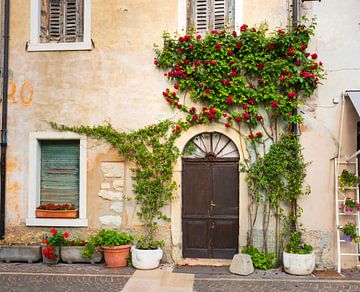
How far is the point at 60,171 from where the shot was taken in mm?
8945

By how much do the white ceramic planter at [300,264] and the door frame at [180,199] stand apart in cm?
96

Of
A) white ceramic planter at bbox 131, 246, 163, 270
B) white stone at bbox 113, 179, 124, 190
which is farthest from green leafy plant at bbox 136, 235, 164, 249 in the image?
white stone at bbox 113, 179, 124, 190

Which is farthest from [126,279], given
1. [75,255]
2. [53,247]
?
[53,247]

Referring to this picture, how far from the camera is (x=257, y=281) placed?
7270mm

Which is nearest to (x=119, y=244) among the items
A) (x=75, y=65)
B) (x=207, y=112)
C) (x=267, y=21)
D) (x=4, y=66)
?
(x=207, y=112)

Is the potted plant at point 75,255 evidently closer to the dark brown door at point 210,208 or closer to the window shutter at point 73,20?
the dark brown door at point 210,208

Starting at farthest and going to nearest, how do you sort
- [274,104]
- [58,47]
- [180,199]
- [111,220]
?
[58,47]
[111,220]
[180,199]
[274,104]

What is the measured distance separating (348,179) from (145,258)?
4051 millimetres

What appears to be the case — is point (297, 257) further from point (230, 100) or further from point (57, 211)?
point (57, 211)

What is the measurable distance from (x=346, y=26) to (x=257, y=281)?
5.02m

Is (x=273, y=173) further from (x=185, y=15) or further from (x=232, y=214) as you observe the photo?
(x=185, y=15)

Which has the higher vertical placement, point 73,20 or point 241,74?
point 73,20

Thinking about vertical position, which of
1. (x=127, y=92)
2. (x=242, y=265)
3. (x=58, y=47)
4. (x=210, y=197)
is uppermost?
(x=58, y=47)

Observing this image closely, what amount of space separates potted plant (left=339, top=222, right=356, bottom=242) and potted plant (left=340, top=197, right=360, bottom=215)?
9.4 inches
